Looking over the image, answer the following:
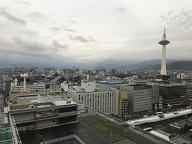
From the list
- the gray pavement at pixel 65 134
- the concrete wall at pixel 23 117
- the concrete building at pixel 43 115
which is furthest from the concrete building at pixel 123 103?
the concrete wall at pixel 23 117

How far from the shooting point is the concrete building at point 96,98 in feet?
172

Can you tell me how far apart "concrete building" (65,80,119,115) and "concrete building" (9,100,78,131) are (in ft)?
51.3

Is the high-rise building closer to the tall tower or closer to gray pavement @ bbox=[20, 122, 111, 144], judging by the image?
gray pavement @ bbox=[20, 122, 111, 144]

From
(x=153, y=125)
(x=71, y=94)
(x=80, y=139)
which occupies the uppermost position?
(x=71, y=94)

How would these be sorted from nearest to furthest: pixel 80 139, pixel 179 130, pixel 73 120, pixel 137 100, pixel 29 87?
pixel 80 139 → pixel 73 120 → pixel 179 130 → pixel 137 100 → pixel 29 87

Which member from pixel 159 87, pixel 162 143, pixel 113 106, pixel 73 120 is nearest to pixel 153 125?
pixel 113 106

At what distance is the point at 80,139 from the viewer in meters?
27.8

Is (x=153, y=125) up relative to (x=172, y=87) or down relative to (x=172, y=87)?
down

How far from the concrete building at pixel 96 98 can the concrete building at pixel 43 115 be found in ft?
51.3

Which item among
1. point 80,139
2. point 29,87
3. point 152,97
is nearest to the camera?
point 80,139

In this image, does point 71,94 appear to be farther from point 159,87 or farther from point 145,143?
point 159,87

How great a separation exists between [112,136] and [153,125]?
71.4 ft

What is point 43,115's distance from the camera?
32.2 m

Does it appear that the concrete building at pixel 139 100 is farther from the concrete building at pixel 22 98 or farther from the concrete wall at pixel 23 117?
the concrete wall at pixel 23 117
